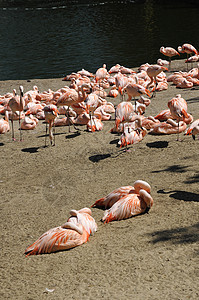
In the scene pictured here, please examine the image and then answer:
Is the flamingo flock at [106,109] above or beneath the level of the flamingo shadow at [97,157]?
above

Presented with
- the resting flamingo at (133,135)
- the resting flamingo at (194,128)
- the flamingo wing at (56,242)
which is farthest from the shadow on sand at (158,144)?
the flamingo wing at (56,242)

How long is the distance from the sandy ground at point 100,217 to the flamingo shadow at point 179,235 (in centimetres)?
1

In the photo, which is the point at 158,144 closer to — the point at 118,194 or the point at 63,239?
the point at 118,194

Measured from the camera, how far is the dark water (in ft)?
62.8

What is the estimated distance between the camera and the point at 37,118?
34.2 ft

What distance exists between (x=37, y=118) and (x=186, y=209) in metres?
6.46

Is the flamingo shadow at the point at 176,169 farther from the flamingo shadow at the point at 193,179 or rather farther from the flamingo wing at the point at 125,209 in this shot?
the flamingo wing at the point at 125,209

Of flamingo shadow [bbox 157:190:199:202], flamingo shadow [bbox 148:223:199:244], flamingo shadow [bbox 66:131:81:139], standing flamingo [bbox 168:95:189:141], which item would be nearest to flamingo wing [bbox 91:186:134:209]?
flamingo shadow [bbox 157:190:199:202]

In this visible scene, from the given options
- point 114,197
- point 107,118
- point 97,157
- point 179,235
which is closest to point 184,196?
point 114,197

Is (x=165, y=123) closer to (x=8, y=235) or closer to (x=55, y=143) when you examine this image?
(x=55, y=143)

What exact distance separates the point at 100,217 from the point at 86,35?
23.5m

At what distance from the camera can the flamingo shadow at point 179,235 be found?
405cm

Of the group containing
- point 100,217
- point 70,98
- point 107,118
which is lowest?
point 100,217

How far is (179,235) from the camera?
4172 mm
